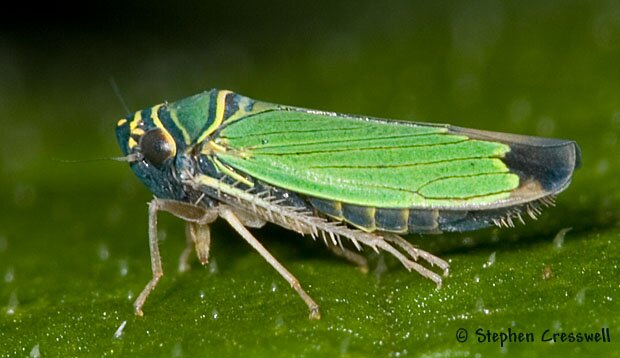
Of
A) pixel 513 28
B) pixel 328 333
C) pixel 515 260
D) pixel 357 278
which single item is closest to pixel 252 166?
pixel 357 278

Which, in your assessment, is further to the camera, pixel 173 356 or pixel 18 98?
pixel 18 98

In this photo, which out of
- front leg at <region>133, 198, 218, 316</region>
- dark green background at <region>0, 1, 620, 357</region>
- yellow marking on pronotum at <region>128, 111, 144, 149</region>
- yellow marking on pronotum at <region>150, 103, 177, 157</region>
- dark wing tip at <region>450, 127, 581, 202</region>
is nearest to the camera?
dark green background at <region>0, 1, 620, 357</region>

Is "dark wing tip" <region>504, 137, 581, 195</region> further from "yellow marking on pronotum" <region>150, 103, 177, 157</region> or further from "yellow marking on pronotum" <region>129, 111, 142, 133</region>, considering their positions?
"yellow marking on pronotum" <region>129, 111, 142, 133</region>

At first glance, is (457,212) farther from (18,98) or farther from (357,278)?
(18,98)

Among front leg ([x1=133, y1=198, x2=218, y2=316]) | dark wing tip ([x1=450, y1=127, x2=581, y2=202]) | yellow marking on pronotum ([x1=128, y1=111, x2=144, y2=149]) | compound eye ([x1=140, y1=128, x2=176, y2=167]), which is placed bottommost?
front leg ([x1=133, y1=198, x2=218, y2=316])

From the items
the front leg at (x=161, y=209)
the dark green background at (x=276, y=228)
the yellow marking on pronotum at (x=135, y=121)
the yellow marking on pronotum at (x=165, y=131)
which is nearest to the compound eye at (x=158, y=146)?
the yellow marking on pronotum at (x=165, y=131)

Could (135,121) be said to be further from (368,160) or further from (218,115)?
(368,160)

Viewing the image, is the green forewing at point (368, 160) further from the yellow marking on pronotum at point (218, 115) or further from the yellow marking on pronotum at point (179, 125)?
the yellow marking on pronotum at point (179, 125)

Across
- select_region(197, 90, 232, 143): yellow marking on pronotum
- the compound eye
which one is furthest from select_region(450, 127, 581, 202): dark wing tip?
the compound eye
